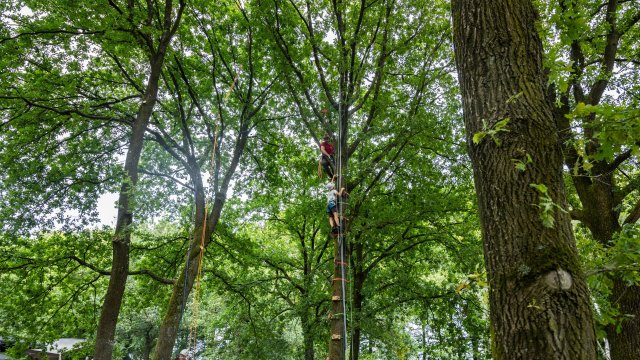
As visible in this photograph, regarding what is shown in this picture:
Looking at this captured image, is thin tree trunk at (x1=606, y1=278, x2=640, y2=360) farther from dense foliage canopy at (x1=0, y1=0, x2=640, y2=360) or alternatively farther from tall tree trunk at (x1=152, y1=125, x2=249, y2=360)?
tall tree trunk at (x1=152, y1=125, x2=249, y2=360)

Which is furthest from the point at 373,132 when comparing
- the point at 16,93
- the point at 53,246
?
the point at 53,246

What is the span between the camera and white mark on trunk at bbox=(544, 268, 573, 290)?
144 cm

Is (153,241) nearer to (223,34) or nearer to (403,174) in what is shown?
(223,34)

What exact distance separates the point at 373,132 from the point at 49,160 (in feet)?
24.2

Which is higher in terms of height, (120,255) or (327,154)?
(327,154)

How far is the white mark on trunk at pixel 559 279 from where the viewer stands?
144 centimetres

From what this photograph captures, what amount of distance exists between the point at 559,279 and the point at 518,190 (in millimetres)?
376

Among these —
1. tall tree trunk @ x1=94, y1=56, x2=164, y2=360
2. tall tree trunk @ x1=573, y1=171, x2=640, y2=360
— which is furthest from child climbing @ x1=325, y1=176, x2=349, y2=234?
tall tree trunk @ x1=573, y1=171, x2=640, y2=360

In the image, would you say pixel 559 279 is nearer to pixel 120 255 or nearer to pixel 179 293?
pixel 120 255

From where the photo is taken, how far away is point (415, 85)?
926cm

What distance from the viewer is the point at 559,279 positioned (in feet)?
4.74

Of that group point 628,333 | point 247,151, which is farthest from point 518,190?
point 247,151

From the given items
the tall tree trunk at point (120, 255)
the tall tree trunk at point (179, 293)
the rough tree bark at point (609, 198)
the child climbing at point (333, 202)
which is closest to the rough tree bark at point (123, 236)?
the tall tree trunk at point (120, 255)

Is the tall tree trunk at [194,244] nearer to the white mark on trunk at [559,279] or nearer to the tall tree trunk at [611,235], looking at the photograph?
the white mark on trunk at [559,279]
